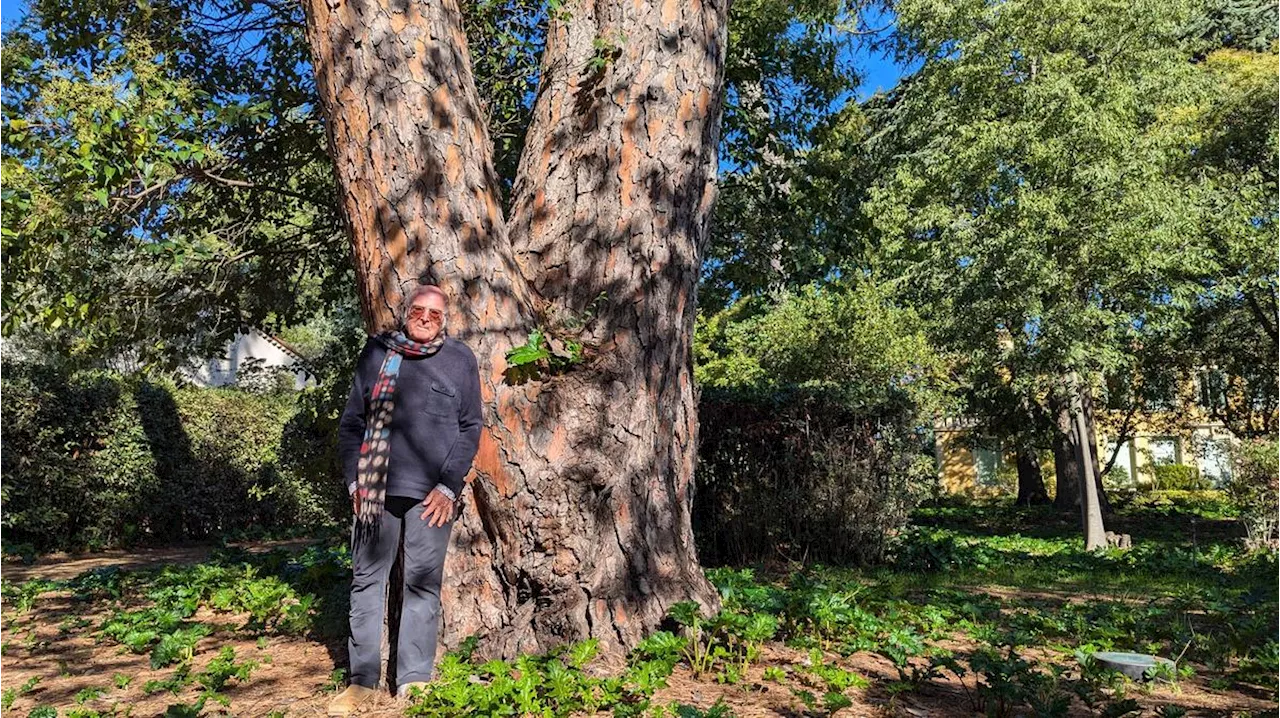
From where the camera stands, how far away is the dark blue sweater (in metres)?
3.62

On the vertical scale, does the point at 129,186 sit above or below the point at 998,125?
below

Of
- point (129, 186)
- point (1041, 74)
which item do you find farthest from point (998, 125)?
point (129, 186)

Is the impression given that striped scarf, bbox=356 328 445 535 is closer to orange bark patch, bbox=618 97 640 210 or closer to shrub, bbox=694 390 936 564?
orange bark patch, bbox=618 97 640 210

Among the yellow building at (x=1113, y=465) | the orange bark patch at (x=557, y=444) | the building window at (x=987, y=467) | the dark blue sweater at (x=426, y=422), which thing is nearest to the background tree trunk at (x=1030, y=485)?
the yellow building at (x=1113, y=465)

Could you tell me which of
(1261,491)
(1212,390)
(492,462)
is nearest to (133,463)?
(492,462)

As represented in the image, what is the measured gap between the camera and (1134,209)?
11.2 metres

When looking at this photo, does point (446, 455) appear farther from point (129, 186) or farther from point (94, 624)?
point (129, 186)

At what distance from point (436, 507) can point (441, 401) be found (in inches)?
16.4

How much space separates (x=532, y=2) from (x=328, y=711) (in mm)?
6375

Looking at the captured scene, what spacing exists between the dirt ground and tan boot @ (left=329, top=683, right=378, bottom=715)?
0.05 metres

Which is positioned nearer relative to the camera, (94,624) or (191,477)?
(94,624)

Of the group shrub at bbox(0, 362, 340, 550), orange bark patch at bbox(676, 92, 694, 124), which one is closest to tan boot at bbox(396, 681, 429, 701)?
orange bark patch at bbox(676, 92, 694, 124)

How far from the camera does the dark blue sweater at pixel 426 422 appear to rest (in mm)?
3619

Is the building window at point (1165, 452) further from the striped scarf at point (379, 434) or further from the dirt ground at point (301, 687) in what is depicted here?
the striped scarf at point (379, 434)
